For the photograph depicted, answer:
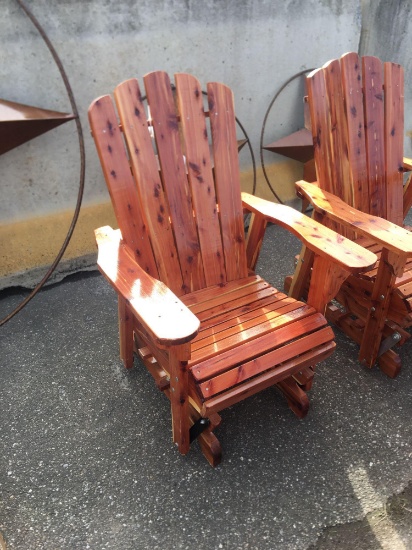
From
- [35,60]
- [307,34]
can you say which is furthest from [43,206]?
[307,34]

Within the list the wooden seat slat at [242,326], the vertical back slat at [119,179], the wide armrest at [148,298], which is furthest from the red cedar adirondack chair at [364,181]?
the wide armrest at [148,298]

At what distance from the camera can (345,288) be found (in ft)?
7.64

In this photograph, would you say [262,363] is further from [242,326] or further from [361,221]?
[361,221]

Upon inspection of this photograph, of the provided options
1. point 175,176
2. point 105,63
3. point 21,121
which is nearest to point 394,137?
point 175,176

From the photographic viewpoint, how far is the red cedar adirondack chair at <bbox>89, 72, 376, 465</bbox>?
157 centimetres

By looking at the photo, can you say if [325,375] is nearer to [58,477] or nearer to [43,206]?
[58,477]

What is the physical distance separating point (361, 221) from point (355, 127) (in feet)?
2.07

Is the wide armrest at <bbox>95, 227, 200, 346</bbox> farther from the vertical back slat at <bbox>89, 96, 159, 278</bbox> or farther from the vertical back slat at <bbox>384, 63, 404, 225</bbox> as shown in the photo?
the vertical back slat at <bbox>384, 63, 404, 225</bbox>

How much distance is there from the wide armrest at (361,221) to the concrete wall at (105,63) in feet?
4.23

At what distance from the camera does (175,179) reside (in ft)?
6.39

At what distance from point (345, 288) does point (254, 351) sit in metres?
0.94

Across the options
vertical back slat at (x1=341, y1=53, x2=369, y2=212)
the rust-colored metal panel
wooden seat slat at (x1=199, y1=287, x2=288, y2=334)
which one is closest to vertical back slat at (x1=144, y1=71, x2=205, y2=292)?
wooden seat slat at (x1=199, y1=287, x2=288, y2=334)

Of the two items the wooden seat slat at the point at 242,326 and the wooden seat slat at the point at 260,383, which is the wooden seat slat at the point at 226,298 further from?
the wooden seat slat at the point at 260,383

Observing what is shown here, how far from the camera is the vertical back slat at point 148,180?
5.89 ft
